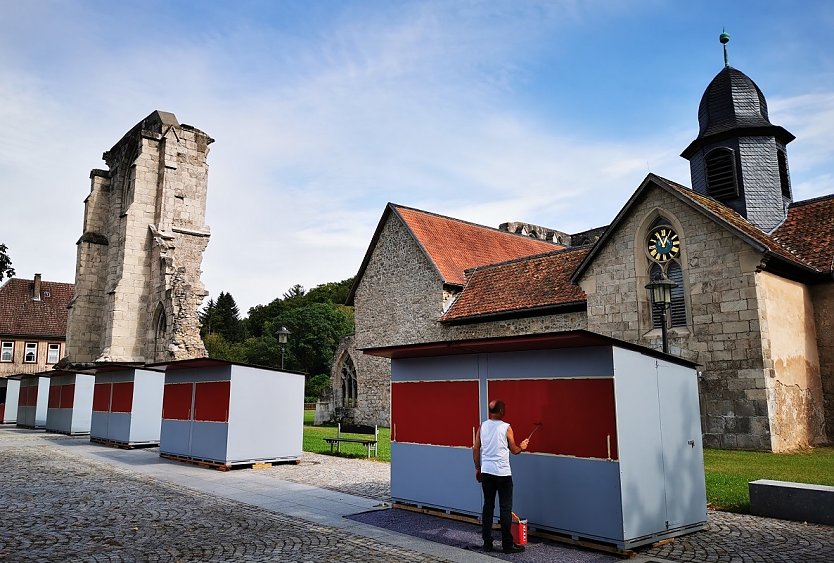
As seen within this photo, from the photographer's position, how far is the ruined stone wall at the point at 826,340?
17.5 metres

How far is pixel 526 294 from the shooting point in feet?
73.7

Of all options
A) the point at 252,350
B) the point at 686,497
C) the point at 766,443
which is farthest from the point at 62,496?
the point at 252,350

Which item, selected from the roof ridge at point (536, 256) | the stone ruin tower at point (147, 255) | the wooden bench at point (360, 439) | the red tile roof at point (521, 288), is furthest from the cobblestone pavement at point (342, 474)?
the stone ruin tower at point (147, 255)

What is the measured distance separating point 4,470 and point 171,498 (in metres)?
5.84

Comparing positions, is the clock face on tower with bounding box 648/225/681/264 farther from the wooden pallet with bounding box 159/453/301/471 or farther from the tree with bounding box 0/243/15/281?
the tree with bounding box 0/243/15/281

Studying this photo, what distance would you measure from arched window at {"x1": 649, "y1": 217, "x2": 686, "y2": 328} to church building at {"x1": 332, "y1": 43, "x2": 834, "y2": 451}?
0.11 ft

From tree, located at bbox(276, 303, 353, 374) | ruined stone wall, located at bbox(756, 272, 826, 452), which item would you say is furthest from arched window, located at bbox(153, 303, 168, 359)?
tree, located at bbox(276, 303, 353, 374)

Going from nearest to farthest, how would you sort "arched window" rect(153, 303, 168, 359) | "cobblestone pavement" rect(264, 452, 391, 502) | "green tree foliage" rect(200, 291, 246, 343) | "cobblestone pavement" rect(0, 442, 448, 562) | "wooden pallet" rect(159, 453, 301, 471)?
"cobblestone pavement" rect(0, 442, 448, 562) < "cobblestone pavement" rect(264, 452, 391, 502) < "wooden pallet" rect(159, 453, 301, 471) < "arched window" rect(153, 303, 168, 359) < "green tree foliage" rect(200, 291, 246, 343)

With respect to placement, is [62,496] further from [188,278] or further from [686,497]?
[188,278]

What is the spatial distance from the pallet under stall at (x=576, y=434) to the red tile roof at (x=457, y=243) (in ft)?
56.1

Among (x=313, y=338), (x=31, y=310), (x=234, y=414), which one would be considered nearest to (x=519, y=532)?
(x=234, y=414)

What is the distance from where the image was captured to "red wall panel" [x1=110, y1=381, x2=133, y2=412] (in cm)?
1916

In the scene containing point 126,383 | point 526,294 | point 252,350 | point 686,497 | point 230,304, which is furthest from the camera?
point 230,304

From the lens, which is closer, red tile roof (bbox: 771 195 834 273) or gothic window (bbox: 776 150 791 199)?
red tile roof (bbox: 771 195 834 273)
